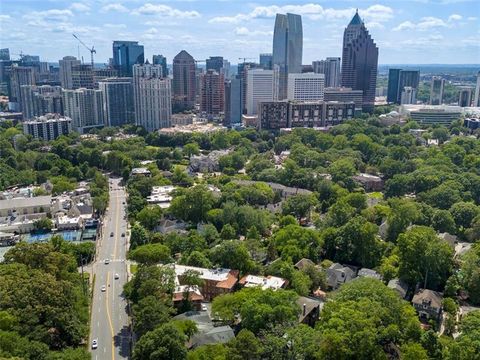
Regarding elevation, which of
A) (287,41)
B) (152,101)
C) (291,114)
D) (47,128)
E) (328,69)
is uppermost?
(287,41)

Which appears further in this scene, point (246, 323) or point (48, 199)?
point (48, 199)

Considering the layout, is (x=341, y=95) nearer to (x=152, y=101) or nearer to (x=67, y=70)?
(x=152, y=101)

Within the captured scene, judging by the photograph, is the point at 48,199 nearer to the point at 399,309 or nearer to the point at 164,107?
the point at 399,309

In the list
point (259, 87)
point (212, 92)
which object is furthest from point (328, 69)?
point (212, 92)

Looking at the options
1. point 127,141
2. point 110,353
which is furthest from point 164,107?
point 110,353

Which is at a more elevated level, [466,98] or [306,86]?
[306,86]
